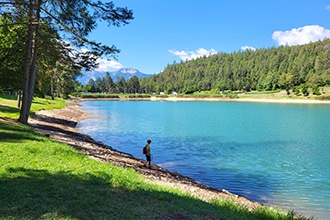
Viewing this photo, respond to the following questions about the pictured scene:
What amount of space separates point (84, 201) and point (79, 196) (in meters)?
0.40

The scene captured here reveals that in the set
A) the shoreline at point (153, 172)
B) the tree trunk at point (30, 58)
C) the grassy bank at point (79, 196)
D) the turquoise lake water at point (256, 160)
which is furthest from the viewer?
the tree trunk at point (30, 58)

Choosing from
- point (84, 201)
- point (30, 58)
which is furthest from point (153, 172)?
point (30, 58)

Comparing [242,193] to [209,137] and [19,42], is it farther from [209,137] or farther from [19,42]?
[209,137]

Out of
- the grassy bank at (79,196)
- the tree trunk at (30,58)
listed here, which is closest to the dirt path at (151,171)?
the tree trunk at (30,58)

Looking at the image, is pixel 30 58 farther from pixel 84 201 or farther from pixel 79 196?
pixel 84 201

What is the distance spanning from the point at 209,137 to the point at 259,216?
2570 centimetres

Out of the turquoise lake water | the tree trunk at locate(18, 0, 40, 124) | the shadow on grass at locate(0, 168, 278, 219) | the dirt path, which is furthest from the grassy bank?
the tree trunk at locate(18, 0, 40, 124)

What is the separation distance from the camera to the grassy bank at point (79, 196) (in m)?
6.70

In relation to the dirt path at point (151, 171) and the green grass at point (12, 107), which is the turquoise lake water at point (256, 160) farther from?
the green grass at point (12, 107)

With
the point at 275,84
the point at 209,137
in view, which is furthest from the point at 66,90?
the point at 275,84

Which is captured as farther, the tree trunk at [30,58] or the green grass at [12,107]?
the green grass at [12,107]

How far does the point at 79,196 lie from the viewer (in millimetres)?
7660

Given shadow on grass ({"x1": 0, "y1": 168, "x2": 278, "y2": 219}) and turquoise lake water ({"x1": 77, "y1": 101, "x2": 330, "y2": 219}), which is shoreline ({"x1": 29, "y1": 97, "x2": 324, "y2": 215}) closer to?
turquoise lake water ({"x1": 77, "y1": 101, "x2": 330, "y2": 219})

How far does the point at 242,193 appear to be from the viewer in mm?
15367
